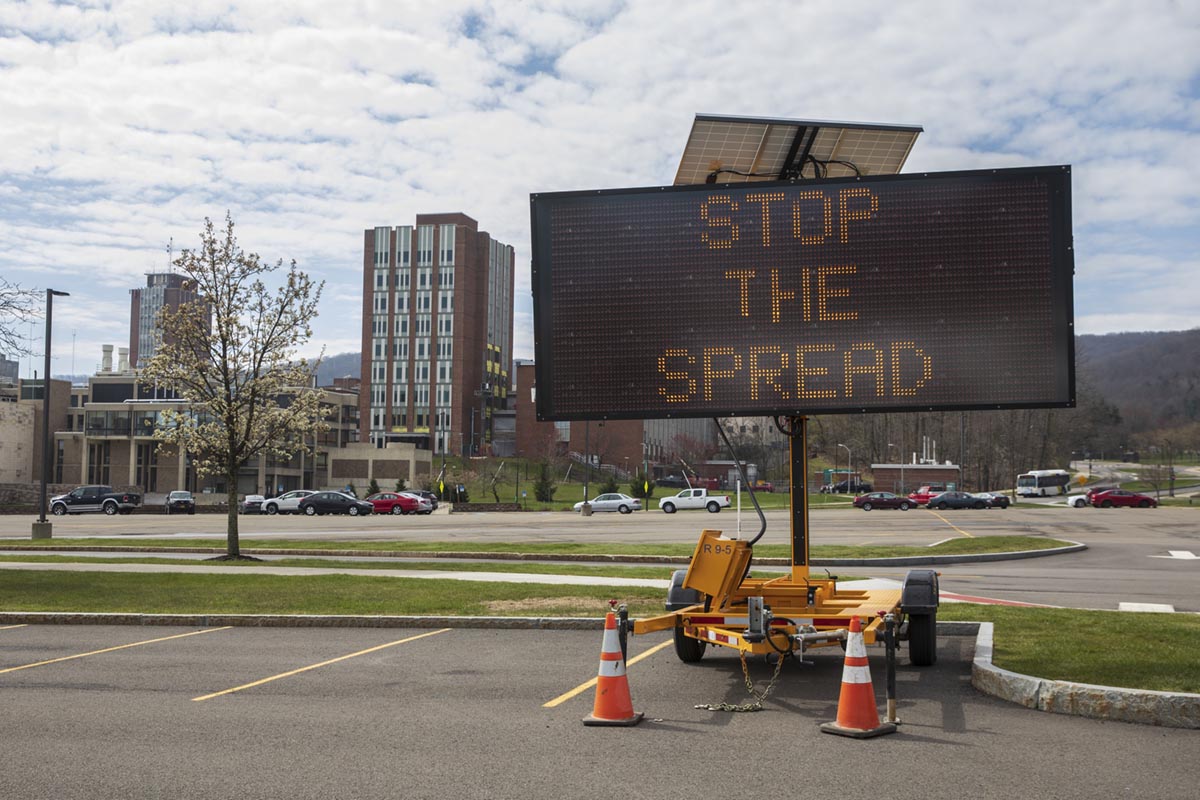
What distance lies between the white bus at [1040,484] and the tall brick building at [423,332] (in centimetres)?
6531

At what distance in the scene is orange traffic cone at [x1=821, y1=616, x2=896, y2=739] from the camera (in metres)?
7.41

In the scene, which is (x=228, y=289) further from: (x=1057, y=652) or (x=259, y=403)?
(x=1057, y=652)

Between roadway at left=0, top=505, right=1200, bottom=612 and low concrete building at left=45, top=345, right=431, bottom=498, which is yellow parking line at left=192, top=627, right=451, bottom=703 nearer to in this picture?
roadway at left=0, top=505, right=1200, bottom=612

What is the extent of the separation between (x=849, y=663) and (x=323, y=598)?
34.4 feet

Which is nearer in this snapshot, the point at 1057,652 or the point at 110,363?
the point at 1057,652

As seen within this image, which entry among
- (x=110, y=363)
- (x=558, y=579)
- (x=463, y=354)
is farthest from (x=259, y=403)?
(x=463, y=354)

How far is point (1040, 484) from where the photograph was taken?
Result: 9681 centimetres

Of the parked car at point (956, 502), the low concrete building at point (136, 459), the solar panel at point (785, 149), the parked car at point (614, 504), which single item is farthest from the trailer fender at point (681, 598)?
the low concrete building at point (136, 459)

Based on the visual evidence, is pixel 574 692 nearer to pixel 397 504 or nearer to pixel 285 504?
pixel 397 504

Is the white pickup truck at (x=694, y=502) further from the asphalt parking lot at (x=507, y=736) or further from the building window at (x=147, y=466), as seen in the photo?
the asphalt parking lot at (x=507, y=736)

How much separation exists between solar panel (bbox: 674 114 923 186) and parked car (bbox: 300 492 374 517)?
5229cm

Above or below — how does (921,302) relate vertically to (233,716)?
above

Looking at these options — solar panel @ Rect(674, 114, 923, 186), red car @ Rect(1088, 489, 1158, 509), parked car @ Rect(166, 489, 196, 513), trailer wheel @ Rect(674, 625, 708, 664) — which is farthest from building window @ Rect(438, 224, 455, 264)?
trailer wheel @ Rect(674, 625, 708, 664)

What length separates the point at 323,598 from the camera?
16109mm
